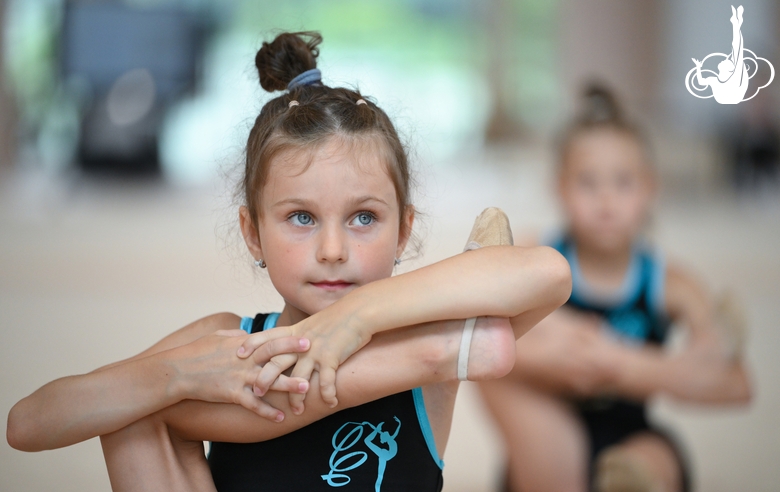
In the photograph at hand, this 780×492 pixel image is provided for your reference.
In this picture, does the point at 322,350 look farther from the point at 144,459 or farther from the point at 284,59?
the point at 284,59

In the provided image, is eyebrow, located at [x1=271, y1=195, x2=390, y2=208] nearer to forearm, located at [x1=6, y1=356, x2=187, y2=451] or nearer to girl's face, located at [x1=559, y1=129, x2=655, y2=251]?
forearm, located at [x1=6, y1=356, x2=187, y2=451]

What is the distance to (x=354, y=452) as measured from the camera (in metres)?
0.92

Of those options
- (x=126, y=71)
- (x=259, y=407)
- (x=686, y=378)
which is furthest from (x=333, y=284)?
(x=126, y=71)

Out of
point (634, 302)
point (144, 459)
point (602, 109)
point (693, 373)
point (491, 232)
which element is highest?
point (602, 109)

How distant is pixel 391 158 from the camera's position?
98 cm

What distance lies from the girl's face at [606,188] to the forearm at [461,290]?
1.09m

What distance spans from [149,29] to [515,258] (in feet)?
23.6

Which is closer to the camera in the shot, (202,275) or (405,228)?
(405,228)

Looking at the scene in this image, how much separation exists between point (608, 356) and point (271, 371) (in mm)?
1057

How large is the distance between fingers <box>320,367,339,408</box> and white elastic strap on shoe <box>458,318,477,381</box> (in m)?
0.14

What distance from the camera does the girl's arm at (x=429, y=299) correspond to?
82 cm

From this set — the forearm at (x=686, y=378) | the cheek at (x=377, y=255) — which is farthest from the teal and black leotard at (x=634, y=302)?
the cheek at (x=377, y=255)

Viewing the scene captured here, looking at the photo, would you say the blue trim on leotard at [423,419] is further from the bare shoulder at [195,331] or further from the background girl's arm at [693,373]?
the background girl's arm at [693,373]

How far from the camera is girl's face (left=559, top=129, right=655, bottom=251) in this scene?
6.16 feet
